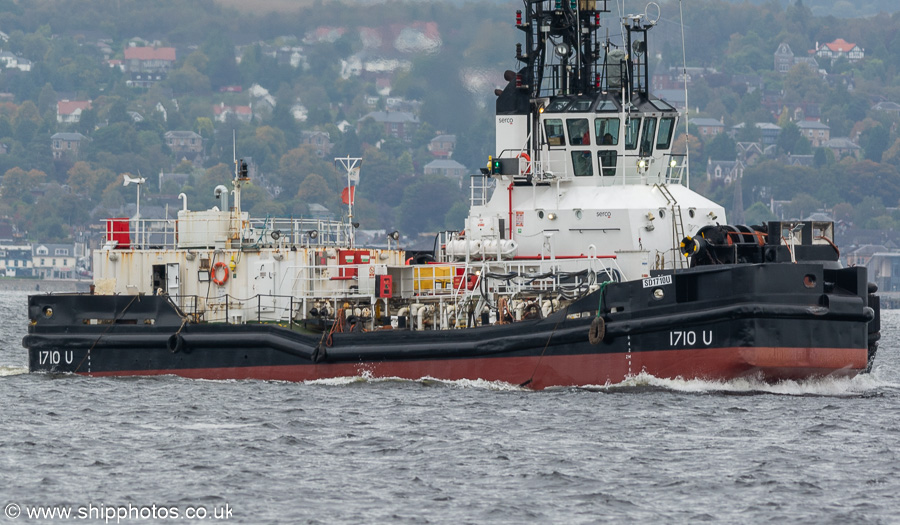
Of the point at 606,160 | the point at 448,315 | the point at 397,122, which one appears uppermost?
the point at 397,122

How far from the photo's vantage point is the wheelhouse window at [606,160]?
103 ft

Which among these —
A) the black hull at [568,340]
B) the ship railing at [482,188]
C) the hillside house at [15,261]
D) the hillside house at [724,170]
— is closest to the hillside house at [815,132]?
the hillside house at [724,170]

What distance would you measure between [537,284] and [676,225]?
114 inches

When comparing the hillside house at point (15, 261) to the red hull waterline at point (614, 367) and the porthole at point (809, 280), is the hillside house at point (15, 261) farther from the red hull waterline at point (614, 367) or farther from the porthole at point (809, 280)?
the porthole at point (809, 280)

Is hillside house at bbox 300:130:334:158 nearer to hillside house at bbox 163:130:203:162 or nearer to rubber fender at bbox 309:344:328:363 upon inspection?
hillside house at bbox 163:130:203:162

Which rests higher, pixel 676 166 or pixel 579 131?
pixel 579 131

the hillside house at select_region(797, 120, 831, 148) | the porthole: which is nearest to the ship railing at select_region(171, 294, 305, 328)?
the porthole

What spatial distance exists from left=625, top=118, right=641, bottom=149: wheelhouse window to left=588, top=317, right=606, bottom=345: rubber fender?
509 cm

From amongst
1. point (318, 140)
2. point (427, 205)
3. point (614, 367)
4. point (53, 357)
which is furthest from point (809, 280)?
point (318, 140)

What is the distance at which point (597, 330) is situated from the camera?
1088 inches

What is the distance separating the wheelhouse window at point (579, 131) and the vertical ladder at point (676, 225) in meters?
1.72

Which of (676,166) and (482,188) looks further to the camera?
(482,188)

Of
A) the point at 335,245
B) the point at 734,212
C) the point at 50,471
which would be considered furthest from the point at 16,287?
the point at 50,471

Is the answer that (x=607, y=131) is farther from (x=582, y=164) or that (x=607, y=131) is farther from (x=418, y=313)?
(x=418, y=313)
